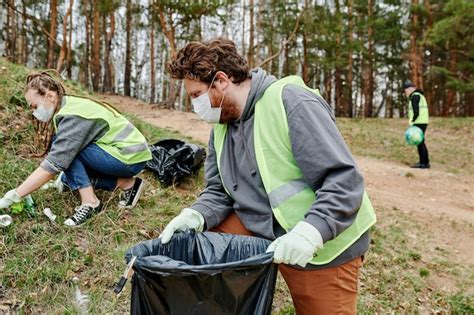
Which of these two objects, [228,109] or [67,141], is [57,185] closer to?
[67,141]

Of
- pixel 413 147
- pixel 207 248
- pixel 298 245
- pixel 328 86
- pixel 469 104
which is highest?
pixel 328 86

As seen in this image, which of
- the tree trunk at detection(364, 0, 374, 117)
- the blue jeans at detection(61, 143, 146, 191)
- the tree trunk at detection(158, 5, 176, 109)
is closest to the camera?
the blue jeans at detection(61, 143, 146, 191)

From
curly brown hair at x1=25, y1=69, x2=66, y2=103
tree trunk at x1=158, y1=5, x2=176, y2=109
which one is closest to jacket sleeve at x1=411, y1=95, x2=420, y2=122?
curly brown hair at x1=25, y1=69, x2=66, y2=103

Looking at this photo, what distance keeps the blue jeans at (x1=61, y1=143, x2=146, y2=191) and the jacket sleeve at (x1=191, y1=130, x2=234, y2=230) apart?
1544 millimetres

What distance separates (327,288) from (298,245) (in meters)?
0.34

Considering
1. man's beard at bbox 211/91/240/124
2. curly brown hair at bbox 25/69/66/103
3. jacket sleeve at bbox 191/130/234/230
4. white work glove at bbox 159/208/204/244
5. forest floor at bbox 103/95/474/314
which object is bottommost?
forest floor at bbox 103/95/474/314

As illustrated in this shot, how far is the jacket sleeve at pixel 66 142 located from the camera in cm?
307

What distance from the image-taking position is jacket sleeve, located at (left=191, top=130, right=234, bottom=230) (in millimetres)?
1973

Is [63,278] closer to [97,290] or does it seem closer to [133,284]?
[97,290]

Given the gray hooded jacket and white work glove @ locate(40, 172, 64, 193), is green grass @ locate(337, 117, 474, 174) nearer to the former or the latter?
white work glove @ locate(40, 172, 64, 193)

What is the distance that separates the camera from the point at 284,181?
1666 mm

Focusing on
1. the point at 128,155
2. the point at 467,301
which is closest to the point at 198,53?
the point at 128,155

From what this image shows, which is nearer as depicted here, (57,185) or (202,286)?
(202,286)

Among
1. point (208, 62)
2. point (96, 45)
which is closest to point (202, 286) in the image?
point (208, 62)
